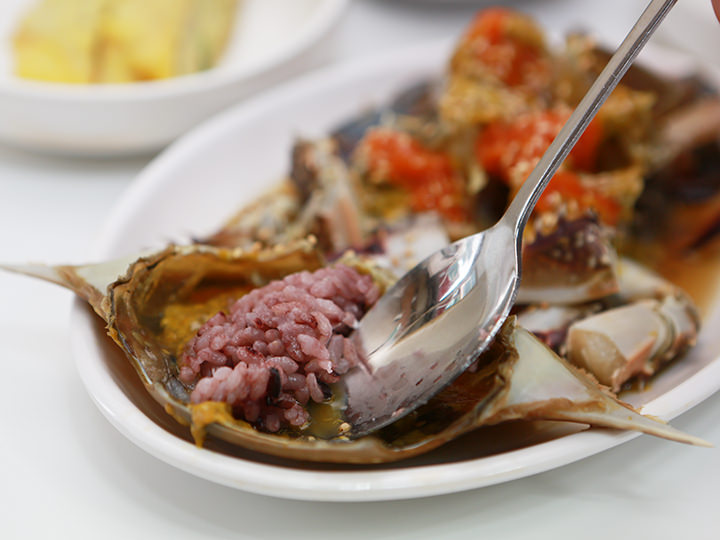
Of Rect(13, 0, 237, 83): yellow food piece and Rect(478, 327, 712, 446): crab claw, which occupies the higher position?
Rect(13, 0, 237, 83): yellow food piece

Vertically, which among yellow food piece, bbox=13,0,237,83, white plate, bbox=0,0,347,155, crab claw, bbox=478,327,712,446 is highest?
yellow food piece, bbox=13,0,237,83

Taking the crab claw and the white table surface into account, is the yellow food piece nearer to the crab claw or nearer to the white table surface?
the white table surface

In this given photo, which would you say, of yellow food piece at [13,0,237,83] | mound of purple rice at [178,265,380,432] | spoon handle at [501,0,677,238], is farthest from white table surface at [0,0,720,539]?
yellow food piece at [13,0,237,83]

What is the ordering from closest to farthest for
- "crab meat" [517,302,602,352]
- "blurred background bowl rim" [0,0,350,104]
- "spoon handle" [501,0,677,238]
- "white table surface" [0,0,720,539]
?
"white table surface" [0,0,720,539]
"spoon handle" [501,0,677,238]
"crab meat" [517,302,602,352]
"blurred background bowl rim" [0,0,350,104]

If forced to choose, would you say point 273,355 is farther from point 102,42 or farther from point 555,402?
point 102,42

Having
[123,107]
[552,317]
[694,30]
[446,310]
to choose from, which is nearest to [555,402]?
[446,310]

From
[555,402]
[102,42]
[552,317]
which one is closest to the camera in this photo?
[555,402]
